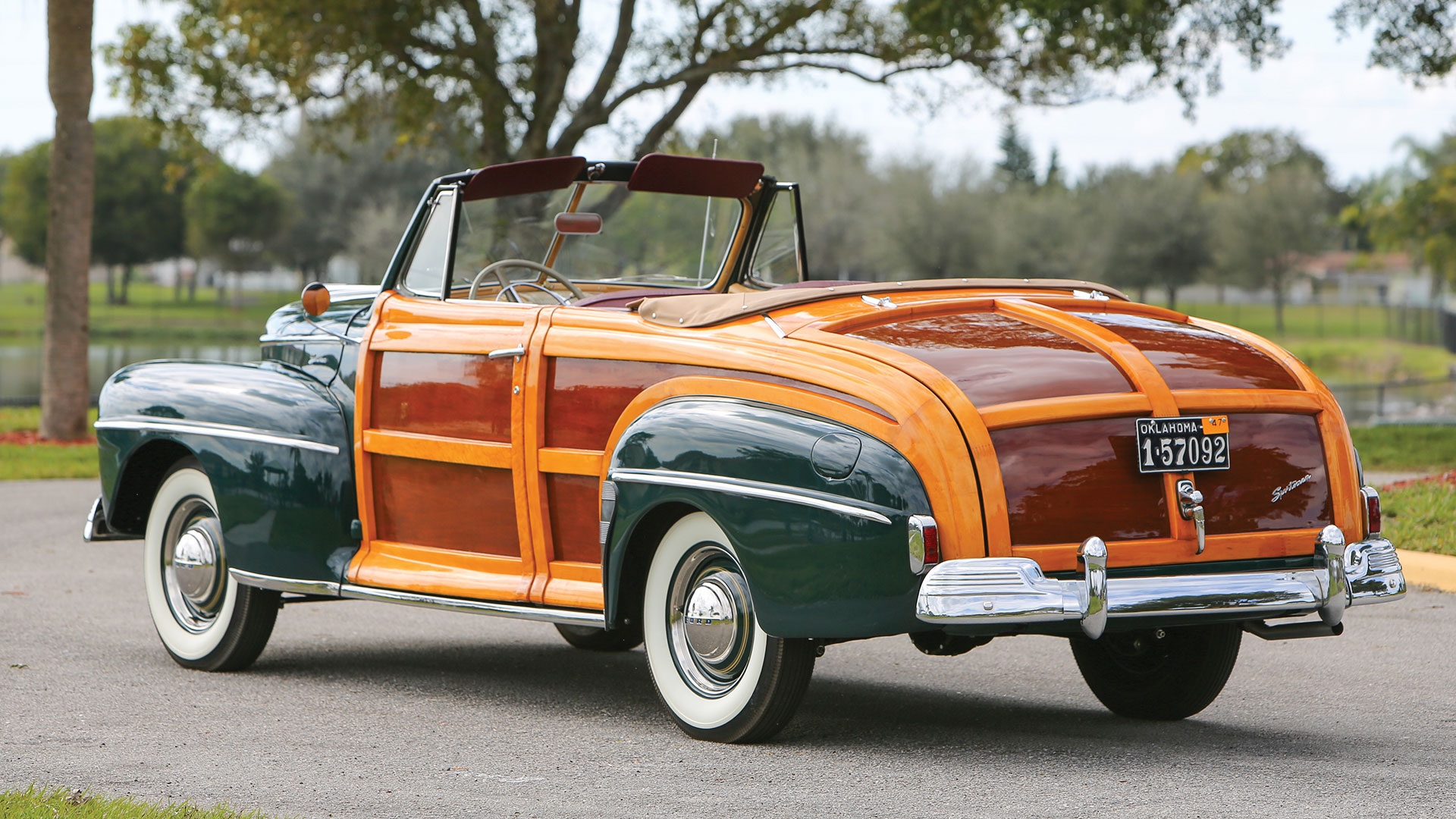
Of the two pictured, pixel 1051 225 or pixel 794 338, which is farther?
pixel 1051 225

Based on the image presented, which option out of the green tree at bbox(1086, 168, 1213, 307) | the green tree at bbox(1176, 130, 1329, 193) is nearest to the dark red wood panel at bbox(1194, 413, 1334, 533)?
the green tree at bbox(1086, 168, 1213, 307)

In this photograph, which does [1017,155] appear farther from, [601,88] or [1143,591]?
[1143,591]

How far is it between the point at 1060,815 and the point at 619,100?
18376mm

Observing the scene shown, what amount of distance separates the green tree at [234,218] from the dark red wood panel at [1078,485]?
52.9 meters

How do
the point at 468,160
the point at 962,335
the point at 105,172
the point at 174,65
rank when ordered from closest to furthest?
the point at 962,335 < the point at 174,65 < the point at 468,160 < the point at 105,172

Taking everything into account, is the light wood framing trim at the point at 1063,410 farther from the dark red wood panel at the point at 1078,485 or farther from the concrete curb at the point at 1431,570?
the concrete curb at the point at 1431,570

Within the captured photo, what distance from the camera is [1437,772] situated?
4289mm

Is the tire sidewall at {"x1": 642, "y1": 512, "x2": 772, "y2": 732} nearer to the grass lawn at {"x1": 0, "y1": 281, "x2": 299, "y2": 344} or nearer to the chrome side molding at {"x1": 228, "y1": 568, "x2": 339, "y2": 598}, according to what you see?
the chrome side molding at {"x1": 228, "y1": 568, "x2": 339, "y2": 598}

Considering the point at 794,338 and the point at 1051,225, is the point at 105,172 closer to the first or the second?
the point at 1051,225

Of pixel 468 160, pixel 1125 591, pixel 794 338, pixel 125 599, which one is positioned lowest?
pixel 125 599

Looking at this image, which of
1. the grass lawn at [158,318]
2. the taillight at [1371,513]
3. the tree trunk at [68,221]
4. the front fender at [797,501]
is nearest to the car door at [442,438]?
the front fender at [797,501]

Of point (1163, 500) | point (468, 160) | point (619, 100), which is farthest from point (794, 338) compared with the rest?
point (468, 160)

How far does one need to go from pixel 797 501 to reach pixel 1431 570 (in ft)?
17.7

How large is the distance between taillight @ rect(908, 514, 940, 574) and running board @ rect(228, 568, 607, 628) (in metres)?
1.23
